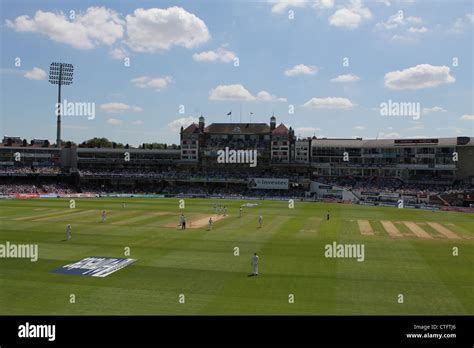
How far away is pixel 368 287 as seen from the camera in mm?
20516

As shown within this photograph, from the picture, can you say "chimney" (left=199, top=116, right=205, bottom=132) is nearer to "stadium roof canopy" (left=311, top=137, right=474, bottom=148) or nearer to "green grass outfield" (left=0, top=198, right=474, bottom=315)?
"stadium roof canopy" (left=311, top=137, right=474, bottom=148)

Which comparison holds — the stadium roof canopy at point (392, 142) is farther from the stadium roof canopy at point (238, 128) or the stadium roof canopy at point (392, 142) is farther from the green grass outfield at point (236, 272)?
the green grass outfield at point (236, 272)

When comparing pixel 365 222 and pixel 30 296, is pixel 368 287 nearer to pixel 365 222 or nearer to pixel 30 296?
pixel 30 296

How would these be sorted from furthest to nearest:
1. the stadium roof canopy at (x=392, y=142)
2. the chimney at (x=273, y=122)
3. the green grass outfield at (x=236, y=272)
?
the chimney at (x=273, y=122) → the stadium roof canopy at (x=392, y=142) → the green grass outfield at (x=236, y=272)

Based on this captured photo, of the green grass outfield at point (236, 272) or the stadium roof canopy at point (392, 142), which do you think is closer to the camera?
the green grass outfield at point (236, 272)

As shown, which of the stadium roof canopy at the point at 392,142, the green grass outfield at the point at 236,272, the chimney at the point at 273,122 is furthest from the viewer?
the chimney at the point at 273,122

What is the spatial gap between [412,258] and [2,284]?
79.4 ft

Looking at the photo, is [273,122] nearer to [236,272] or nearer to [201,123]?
[201,123]

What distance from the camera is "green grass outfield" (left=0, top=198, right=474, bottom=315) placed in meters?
17.7

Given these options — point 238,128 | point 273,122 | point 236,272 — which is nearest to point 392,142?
point 273,122

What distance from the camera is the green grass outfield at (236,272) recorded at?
17.7 metres

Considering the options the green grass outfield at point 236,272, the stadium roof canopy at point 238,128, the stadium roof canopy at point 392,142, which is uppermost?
the stadium roof canopy at point 238,128

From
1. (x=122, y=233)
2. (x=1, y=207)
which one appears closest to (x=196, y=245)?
(x=122, y=233)

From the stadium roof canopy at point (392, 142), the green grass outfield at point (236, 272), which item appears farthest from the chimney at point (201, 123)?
the green grass outfield at point (236, 272)
